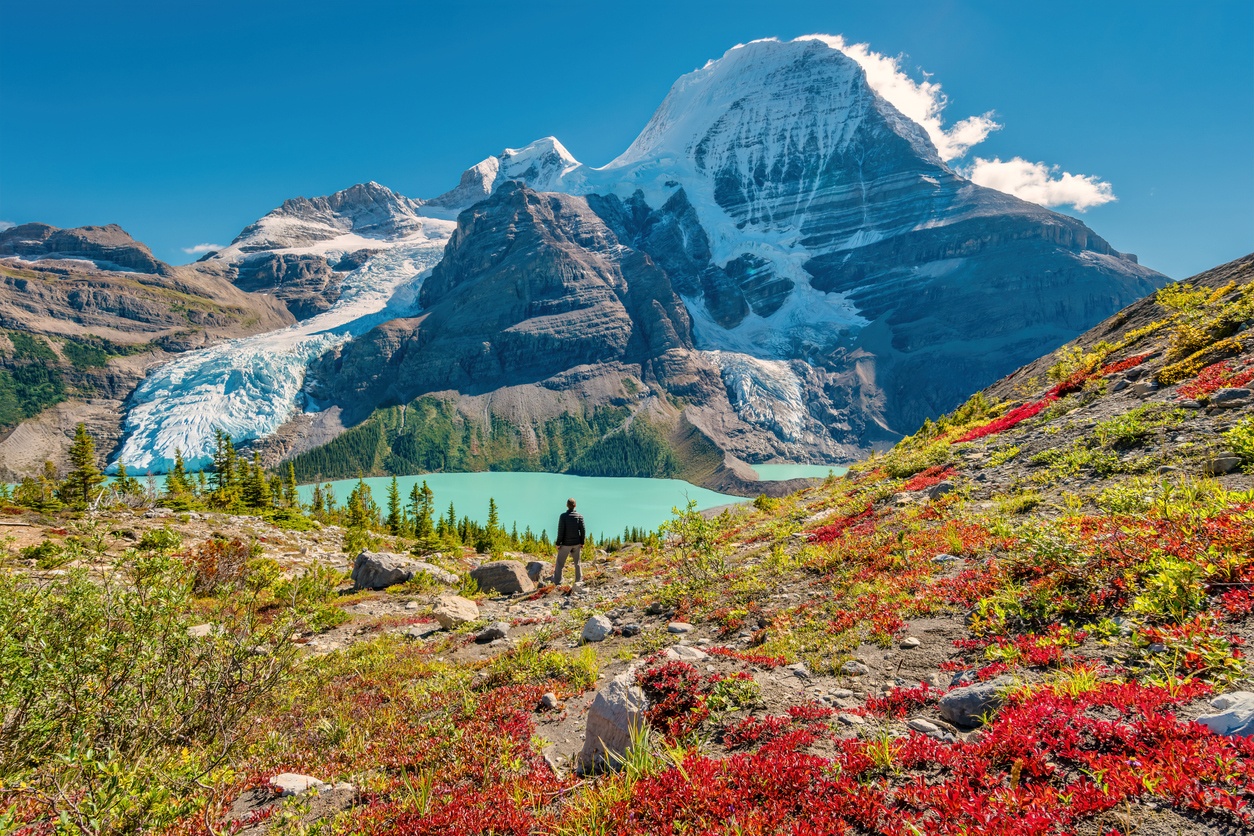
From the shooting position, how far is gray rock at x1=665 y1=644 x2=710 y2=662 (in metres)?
7.80

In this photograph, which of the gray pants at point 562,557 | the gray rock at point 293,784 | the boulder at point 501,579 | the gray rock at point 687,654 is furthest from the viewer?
the boulder at point 501,579

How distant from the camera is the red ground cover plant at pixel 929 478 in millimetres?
16422

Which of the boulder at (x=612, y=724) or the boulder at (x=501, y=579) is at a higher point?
the boulder at (x=612, y=724)

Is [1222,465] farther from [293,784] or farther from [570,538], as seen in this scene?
[570,538]

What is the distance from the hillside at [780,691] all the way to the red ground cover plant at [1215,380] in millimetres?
86

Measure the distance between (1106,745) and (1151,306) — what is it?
33.8m

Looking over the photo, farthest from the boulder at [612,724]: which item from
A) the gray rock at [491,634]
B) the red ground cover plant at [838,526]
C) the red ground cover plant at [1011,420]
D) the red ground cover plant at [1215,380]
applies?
the red ground cover plant at [1011,420]

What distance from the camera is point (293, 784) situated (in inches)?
242

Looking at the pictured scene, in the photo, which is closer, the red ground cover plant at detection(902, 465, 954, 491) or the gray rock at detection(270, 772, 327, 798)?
the gray rock at detection(270, 772, 327, 798)

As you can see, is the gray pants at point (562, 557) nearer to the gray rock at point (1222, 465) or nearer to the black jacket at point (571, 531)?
the black jacket at point (571, 531)

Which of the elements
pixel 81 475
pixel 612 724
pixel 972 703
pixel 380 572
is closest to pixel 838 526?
pixel 972 703

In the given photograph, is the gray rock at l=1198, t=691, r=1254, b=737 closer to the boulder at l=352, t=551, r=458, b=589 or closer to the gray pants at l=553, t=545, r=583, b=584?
the gray pants at l=553, t=545, r=583, b=584

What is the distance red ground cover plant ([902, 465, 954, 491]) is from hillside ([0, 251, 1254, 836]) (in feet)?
9.46

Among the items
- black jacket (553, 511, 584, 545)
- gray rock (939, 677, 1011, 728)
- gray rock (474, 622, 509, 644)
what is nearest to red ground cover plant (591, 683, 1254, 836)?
gray rock (939, 677, 1011, 728)
